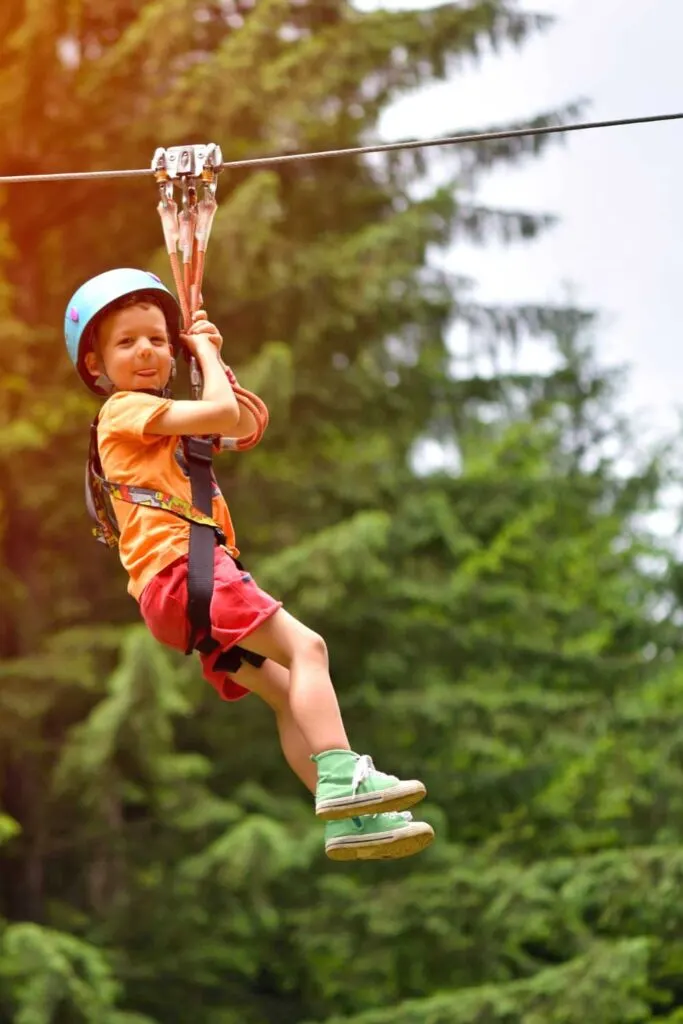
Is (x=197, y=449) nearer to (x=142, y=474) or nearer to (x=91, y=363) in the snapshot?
(x=142, y=474)

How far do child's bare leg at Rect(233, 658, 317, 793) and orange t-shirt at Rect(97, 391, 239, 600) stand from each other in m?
0.28

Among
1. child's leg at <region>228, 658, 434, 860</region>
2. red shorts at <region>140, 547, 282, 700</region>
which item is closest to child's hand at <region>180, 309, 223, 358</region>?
red shorts at <region>140, 547, 282, 700</region>

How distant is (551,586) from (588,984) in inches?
244

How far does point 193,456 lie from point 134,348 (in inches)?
10.9

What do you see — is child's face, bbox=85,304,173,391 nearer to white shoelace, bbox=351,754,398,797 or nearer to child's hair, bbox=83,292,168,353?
child's hair, bbox=83,292,168,353

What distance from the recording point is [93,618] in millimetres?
13414

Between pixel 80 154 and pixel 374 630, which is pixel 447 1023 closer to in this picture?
pixel 374 630

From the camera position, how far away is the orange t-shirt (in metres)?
4.19

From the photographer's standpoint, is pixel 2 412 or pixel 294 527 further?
pixel 294 527

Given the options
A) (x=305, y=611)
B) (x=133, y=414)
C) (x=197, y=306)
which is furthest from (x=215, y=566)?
(x=305, y=611)

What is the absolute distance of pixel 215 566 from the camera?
4.19 m

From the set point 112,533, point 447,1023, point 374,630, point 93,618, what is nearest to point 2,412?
point 93,618

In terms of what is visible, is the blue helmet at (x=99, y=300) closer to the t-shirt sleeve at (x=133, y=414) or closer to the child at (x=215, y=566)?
the child at (x=215, y=566)

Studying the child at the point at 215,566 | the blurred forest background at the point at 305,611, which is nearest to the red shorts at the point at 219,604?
the child at the point at 215,566
